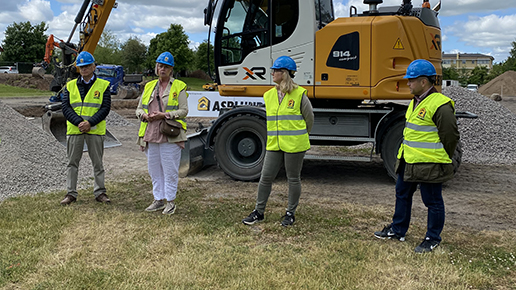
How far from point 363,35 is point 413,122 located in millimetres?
3234

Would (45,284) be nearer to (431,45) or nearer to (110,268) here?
(110,268)

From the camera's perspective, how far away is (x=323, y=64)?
7.54 meters

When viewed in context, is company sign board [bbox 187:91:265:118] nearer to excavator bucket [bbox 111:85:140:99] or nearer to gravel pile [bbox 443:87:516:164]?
gravel pile [bbox 443:87:516:164]

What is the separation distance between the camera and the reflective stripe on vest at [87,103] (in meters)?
5.97

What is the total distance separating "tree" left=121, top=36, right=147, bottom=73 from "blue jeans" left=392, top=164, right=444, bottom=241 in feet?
197

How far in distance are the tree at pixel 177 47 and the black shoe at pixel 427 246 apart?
53.9 meters

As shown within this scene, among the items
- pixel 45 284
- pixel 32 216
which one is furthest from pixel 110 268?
pixel 32 216

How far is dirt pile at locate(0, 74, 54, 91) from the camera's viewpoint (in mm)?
35781

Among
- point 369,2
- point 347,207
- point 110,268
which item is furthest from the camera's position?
point 369,2

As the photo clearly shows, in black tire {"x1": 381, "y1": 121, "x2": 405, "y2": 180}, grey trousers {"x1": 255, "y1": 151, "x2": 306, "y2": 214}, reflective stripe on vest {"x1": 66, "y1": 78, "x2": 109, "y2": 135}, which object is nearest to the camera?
grey trousers {"x1": 255, "y1": 151, "x2": 306, "y2": 214}

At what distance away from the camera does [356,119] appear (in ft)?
25.7

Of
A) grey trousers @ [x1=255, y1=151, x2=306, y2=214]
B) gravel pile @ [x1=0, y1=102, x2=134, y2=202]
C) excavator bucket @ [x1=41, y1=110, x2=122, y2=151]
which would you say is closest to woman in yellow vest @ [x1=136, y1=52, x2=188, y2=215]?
grey trousers @ [x1=255, y1=151, x2=306, y2=214]

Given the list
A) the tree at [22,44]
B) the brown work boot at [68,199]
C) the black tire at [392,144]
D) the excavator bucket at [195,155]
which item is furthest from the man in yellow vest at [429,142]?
the tree at [22,44]

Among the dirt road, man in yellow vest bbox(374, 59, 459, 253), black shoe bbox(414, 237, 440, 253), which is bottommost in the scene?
the dirt road
